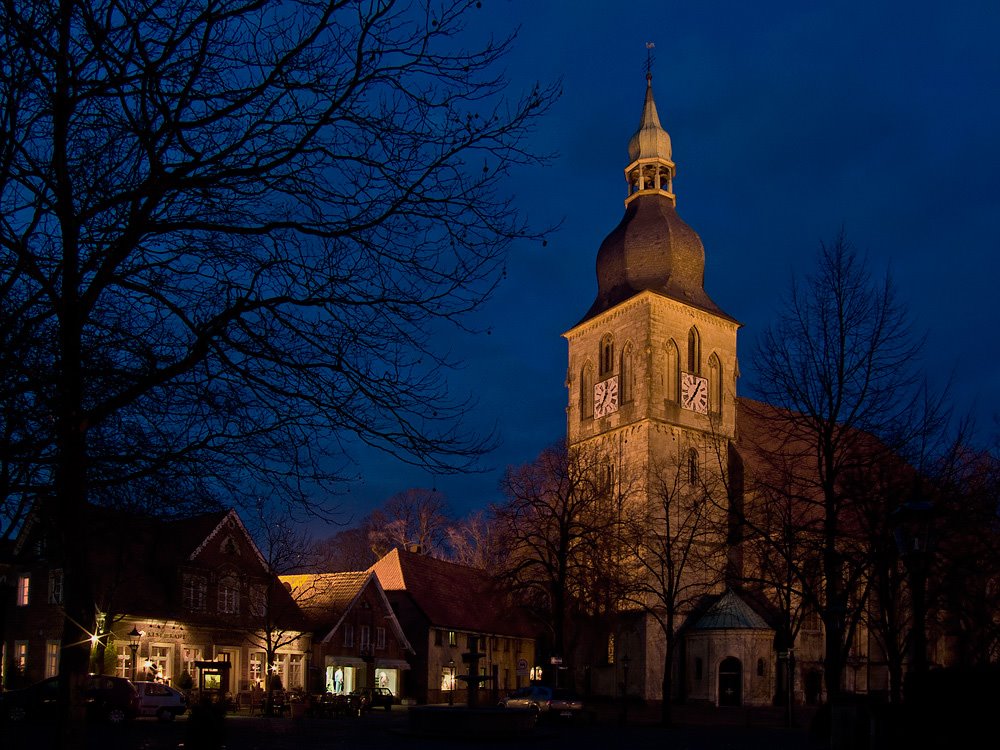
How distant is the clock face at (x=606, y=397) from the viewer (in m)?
67.9

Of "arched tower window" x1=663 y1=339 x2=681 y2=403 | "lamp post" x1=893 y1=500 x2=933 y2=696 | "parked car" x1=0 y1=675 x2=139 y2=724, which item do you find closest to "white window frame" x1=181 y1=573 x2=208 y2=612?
"parked car" x1=0 y1=675 x2=139 y2=724

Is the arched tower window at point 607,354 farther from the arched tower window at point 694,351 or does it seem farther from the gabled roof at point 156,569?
the gabled roof at point 156,569

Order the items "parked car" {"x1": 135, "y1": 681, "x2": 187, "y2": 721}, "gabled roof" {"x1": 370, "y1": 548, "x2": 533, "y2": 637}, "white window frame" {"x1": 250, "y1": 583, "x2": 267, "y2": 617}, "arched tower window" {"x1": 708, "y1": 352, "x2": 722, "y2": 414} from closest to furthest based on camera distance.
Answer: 1. "parked car" {"x1": 135, "y1": 681, "x2": 187, "y2": 721}
2. "white window frame" {"x1": 250, "y1": 583, "x2": 267, "y2": 617}
3. "gabled roof" {"x1": 370, "y1": 548, "x2": 533, "y2": 637}
4. "arched tower window" {"x1": 708, "y1": 352, "x2": 722, "y2": 414}

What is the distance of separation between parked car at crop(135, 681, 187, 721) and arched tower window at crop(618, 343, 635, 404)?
38667 millimetres

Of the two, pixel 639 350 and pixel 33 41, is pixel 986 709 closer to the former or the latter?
pixel 33 41

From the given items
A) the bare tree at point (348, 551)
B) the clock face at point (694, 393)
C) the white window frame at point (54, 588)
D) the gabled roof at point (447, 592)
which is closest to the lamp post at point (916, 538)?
the white window frame at point (54, 588)

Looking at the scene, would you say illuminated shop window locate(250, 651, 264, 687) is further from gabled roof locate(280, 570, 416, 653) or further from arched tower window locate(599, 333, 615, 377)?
arched tower window locate(599, 333, 615, 377)

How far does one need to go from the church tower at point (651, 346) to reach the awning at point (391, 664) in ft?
57.2

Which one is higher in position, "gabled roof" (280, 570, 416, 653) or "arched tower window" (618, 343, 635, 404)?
"arched tower window" (618, 343, 635, 404)

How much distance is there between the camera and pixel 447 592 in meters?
61.4

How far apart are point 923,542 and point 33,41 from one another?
13.1 meters

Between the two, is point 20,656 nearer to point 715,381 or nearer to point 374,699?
point 374,699

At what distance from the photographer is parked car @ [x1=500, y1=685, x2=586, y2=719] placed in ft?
124

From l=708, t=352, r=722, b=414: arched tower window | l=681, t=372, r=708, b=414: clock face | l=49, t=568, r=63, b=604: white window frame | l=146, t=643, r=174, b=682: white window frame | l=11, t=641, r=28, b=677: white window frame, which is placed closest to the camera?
l=49, t=568, r=63, b=604: white window frame
